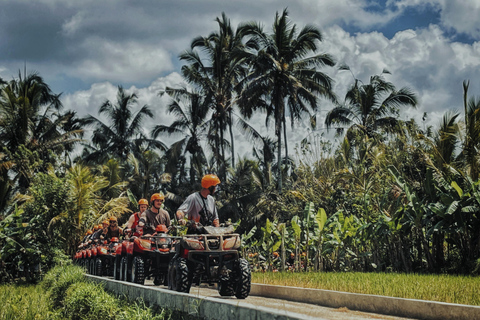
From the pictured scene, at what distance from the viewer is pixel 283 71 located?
3281 centimetres

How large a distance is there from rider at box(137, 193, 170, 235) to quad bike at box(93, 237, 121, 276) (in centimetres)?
308

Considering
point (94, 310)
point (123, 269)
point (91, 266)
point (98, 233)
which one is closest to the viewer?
point (94, 310)

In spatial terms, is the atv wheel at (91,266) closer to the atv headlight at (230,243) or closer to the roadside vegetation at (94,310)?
the roadside vegetation at (94,310)

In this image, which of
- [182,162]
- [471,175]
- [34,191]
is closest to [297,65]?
[182,162]

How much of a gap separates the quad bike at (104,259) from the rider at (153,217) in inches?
121

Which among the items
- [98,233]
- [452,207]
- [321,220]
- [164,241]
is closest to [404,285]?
[452,207]

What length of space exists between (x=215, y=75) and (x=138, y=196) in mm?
11345

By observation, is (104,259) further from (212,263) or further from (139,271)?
(212,263)

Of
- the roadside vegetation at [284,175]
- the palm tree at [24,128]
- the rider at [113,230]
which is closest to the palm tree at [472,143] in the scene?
the roadside vegetation at [284,175]

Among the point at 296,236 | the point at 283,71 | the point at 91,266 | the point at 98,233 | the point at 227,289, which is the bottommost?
the point at 227,289

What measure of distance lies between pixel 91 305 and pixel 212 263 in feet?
7.18

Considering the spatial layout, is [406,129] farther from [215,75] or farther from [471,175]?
[215,75]

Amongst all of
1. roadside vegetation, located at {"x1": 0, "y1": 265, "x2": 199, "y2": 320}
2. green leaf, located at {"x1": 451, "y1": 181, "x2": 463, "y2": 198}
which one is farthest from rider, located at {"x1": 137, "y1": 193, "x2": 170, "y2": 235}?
green leaf, located at {"x1": 451, "y1": 181, "x2": 463, "y2": 198}

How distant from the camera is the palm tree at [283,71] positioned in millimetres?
33219
